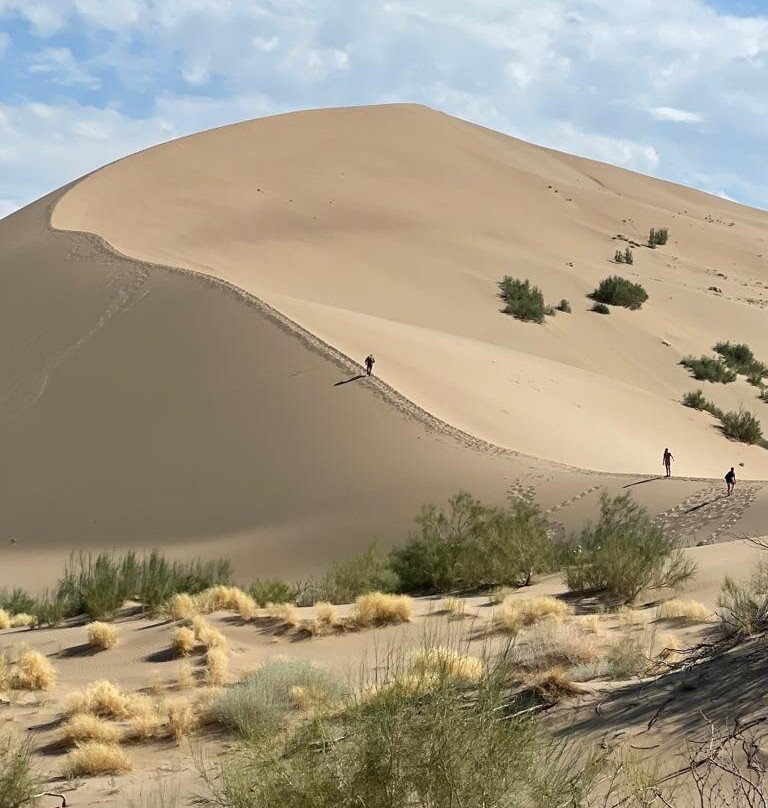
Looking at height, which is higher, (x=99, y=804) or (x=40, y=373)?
(x=40, y=373)

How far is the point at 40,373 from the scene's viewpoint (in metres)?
30.0

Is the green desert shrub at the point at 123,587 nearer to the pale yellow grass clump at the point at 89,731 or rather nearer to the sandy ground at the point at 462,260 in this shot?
the pale yellow grass clump at the point at 89,731

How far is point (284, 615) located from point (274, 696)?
409 centimetres

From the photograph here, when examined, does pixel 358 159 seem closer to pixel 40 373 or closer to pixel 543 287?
pixel 543 287

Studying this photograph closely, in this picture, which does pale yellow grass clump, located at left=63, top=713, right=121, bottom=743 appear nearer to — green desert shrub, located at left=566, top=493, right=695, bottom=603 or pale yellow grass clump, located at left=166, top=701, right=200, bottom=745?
pale yellow grass clump, located at left=166, top=701, right=200, bottom=745

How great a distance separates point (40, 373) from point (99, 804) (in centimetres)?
2495

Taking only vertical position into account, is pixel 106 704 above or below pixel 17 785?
below

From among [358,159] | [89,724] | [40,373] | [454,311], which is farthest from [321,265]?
[89,724]

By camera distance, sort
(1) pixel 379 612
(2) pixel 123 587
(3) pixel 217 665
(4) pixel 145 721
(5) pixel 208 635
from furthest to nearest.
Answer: (2) pixel 123 587 → (1) pixel 379 612 → (5) pixel 208 635 → (3) pixel 217 665 → (4) pixel 145 721

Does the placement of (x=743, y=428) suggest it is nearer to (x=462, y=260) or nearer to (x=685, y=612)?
(x=462, y=260)

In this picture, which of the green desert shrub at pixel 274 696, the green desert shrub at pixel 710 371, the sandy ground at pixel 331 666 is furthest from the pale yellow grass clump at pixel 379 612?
the green desert shrub at pixel 710 371

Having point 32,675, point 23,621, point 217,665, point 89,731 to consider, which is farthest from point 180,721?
point 23,621

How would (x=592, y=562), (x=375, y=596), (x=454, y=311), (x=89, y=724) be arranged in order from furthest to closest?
(x=454, y=311), (x=592, y=562), (x=375, y=596), (x=89, y=724)

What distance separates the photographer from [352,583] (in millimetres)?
15219
